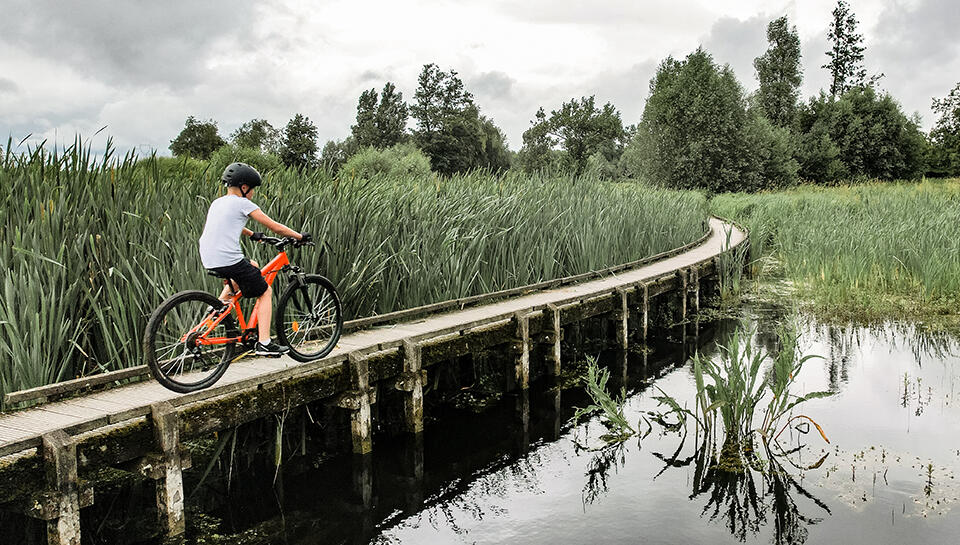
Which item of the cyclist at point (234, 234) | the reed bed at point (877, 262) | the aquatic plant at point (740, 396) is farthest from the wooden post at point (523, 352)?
the reed bed at point (877, 262)

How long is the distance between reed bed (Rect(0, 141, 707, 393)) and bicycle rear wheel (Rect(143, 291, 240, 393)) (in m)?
0.23

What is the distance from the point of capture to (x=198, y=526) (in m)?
5.34

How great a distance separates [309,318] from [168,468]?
6.82ft

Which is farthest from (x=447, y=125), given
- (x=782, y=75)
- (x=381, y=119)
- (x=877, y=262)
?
(x=877, y=262)

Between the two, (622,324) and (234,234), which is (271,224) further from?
(622,324)

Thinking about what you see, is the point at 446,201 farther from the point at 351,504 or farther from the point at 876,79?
the point at 876,79

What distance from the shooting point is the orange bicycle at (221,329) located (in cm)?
521

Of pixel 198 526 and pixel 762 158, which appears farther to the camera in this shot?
pixel 762 158

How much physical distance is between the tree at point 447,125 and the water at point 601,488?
6642 centimetres

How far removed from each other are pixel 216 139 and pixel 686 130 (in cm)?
4036

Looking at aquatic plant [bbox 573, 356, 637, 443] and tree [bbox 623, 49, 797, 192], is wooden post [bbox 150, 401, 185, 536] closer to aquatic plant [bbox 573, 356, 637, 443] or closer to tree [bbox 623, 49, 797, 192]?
aquatic plant [bbox 573, 356, 637, 443]

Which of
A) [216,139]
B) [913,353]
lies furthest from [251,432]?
[216,139]

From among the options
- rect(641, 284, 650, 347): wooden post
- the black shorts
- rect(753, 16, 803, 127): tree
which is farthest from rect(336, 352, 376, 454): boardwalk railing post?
rect(753, 16, 803, 127): tree

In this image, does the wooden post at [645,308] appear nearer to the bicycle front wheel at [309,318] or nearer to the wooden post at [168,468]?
the bicycle front wheel at [309,318]
